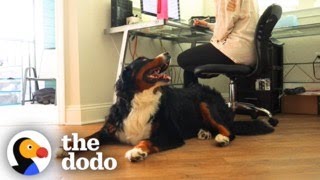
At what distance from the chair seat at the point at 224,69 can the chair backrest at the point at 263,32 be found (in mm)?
82

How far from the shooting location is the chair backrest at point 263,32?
2154 millimetres

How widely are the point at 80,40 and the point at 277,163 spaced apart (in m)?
1.82

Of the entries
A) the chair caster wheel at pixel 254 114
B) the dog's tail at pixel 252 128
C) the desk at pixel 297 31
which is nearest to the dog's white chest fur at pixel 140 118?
the dog's tail at pixel 252 128

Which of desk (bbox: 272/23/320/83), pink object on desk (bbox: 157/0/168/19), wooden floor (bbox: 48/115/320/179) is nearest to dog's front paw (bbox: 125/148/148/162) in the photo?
wooden floor (bbox: 48/115/320/179)

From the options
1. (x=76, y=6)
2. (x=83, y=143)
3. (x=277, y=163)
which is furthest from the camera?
(x=76, y=6)

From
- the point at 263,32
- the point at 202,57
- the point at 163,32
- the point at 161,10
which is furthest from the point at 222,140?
the point at 163,32

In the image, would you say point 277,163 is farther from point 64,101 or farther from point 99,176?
point 64,101

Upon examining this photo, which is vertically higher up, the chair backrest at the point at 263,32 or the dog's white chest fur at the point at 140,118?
the chair backrest at the point at 263,32

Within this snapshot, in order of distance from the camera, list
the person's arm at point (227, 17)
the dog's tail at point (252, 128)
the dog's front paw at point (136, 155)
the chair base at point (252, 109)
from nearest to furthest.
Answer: the dog's front paw at point (136, 155)
the dog's tail at point (252, 128)
the person's arm at point (227, 17)
the chair base at point (252, 109)

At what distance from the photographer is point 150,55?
3.34m

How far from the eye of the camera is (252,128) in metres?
2.22

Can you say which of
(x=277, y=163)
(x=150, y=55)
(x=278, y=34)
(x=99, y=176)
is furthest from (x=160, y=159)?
(x=278, y=34)

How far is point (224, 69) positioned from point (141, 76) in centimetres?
74

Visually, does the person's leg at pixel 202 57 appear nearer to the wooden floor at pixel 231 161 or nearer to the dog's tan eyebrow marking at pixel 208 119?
the dog's tan eyebrow marking at pixel 208 119
